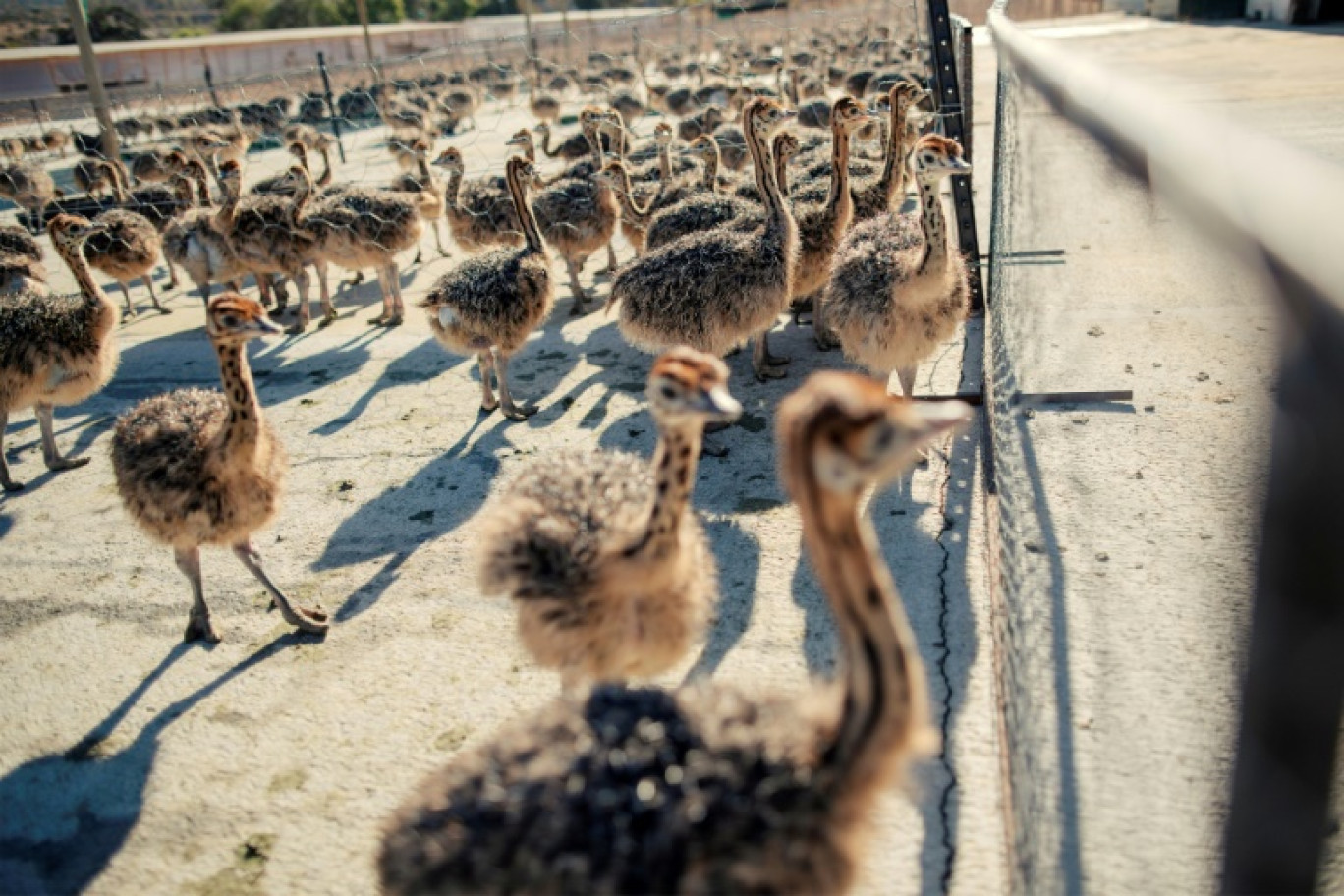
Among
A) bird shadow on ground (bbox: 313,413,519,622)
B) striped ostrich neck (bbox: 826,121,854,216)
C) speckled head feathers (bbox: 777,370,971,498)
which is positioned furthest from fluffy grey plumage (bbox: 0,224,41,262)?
speckled head feathers (bbox: 777,370,971,498)

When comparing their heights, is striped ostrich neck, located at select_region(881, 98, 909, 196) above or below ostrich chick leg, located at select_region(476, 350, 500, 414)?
above

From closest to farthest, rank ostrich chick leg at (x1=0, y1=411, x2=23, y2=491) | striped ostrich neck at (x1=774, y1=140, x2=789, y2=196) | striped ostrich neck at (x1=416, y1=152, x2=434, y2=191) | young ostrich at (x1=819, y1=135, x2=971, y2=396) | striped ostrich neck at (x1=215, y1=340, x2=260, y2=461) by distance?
striped ostrich neck at (x1=215, y1=340, x2=260, y2=461), young ostrich at (x1=819, y1=135, x2=971, y2=396), ostrich chick leg at (x1=0, y1=411, x2=23, y2=491), striped ostrich neck at (x1=774, y1=140, x2=789, y2=196), striped ostrich neck at (x1=416, y1=152, x2=434, y2=191)

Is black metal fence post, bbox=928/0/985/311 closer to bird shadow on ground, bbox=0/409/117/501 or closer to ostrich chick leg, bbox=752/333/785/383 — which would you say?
ostrich chick leg, bbox=752/333/785/383

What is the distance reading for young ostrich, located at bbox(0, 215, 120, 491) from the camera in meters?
5.88

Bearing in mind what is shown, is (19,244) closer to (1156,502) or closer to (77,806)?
(77,806)

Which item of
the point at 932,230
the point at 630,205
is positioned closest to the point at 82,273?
the point at 630,205

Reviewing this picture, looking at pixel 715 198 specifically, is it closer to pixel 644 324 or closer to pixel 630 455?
pixel 644 324

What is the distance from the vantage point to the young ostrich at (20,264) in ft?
26.3

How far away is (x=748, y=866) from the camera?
1938mm

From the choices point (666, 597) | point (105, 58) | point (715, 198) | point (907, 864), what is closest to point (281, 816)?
point (666, 597)

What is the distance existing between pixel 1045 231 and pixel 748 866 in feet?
27.9

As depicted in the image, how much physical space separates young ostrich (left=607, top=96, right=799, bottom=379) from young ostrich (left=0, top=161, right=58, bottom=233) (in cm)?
1195

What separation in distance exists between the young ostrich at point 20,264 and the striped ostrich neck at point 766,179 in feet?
18.4

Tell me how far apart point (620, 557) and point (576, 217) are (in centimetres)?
615
